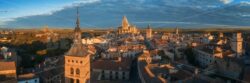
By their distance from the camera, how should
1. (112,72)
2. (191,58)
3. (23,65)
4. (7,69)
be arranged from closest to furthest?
(7,69) < (112,72) < (23,65) < (191,58)

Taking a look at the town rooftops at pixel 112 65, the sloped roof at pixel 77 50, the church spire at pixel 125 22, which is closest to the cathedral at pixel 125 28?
the church spire at pixel 125 22

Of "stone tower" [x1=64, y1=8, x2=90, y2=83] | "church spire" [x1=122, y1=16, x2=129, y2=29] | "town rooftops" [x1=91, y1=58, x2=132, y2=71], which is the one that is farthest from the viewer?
"church spire" [x1=122, y1=16, x2=129, y2=29]

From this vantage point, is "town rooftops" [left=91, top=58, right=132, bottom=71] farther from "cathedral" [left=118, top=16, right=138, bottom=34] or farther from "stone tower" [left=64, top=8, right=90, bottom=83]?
"cathedral" [left=118, top=16, right=138, bottom=34]

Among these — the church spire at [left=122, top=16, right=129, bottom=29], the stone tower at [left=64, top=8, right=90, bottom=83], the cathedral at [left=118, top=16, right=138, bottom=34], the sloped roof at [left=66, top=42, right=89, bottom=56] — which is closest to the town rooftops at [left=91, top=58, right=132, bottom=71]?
the stone tower at [left=64, top=8, right=90, bottom=83]

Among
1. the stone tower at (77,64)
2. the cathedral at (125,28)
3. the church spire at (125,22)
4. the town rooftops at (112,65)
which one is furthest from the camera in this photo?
the cathedral at (125,28)

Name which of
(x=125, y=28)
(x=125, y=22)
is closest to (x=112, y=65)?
(x=125, y=22)

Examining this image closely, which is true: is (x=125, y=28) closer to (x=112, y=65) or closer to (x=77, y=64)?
(x=112, y=65)

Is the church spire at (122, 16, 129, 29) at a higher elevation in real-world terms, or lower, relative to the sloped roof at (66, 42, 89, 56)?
higher

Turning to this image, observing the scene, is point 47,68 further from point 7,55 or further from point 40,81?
point 7,55

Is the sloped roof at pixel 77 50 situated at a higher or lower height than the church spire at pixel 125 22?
lower

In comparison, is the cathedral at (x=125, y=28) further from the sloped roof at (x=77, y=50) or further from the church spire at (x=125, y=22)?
the sloped roof at (x=77, y=50)

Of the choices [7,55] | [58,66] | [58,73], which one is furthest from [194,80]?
[7,55]
